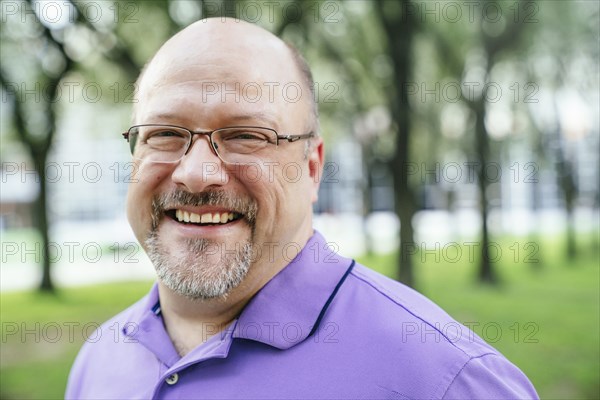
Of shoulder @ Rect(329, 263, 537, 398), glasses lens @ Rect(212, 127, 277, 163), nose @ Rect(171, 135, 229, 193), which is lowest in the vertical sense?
shoulder @ Rect(329, 263, 537, 398)

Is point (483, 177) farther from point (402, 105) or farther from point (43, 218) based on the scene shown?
point (43, 218)

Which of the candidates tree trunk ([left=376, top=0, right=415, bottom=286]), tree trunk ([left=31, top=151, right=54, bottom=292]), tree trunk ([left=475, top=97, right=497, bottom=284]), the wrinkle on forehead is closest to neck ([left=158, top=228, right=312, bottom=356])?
the wrinkle on forehead

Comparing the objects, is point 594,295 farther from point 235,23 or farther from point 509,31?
point 235,23

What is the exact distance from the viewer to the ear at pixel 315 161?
2.07 meters

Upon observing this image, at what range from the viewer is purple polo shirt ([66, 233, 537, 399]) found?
1566 mm

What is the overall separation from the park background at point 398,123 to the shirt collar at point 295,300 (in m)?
2.77

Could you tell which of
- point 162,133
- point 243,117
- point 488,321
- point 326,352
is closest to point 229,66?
point 243,117

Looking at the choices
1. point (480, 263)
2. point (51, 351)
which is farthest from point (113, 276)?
point (480, 263)

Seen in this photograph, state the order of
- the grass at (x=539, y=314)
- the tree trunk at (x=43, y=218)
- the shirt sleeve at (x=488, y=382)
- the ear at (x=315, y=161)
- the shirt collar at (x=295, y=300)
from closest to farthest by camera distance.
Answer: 1. the shirt sleeve at (x=488, y=382)
2. the shirt collar at (x=295, y=300)
3. the ear at (x=315, y=161)
4. the grass at (x=539, y=314)
5. the tree trunk at (x=43, y=218)

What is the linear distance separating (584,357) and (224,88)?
7.89 m

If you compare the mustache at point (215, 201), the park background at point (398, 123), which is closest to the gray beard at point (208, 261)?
the mustache at point (215, 201)

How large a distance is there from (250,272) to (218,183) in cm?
29

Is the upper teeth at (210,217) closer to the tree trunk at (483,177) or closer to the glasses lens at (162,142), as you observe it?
the glasses lens at (162,142)

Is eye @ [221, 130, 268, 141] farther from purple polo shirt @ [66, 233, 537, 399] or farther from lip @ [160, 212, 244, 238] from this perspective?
purple polo shirt @ [66, 233, 537, 399]
